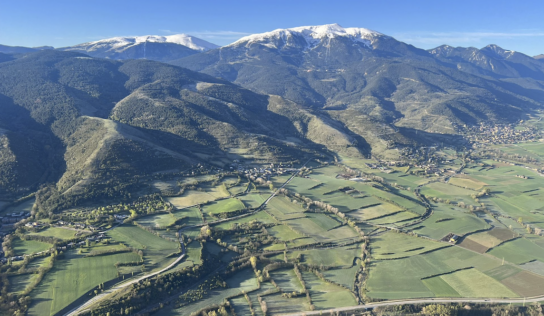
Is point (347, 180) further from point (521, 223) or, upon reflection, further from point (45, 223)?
point (45, 223)

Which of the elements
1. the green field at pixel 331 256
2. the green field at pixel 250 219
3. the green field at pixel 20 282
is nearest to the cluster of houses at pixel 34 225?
the green field at pixel 20 282

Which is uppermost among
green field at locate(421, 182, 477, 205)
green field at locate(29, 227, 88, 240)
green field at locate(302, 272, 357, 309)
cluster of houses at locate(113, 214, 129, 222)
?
green field at locate(421, 182, 477, 205)

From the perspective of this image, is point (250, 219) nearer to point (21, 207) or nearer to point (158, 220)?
point (158, 220)

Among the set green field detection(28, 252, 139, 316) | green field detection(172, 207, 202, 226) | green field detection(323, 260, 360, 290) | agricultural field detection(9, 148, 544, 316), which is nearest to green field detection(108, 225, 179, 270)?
agricultural field detection(9, 148, 544, 316)

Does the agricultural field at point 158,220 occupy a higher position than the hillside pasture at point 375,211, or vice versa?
the hillside pasture at point 375,211

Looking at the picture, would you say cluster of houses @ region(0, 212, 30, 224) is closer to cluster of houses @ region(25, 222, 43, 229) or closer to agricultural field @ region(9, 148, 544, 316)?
cluster of houses @ region(25, 222, 43, 229)

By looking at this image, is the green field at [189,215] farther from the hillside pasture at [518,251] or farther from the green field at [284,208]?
the hillside pasture at [518,251]

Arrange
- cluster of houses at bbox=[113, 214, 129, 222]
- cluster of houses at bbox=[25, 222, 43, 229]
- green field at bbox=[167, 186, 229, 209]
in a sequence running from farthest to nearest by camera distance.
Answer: green field at bbox=[167, 186, 229, 209] → cluster of houses at bbox=[113, 214, 129, 222] → cluster of houses at bbox=[25, 222, 43, 229]
